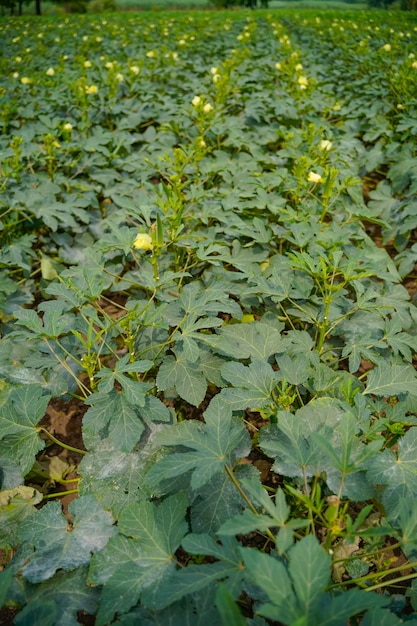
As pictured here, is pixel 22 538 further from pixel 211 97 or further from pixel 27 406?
pixel 211 97

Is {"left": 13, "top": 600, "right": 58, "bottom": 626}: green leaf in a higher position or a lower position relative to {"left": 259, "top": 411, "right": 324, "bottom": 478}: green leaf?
lower

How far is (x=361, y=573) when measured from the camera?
1.38 metres

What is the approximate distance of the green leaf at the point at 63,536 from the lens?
1.21 metres

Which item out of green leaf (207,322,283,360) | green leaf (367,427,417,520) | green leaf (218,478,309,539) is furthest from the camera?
green leaf (207,322,283,360)

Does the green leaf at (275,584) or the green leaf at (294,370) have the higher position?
the green leaf at (275,584)

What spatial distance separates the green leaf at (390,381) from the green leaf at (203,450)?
57cm

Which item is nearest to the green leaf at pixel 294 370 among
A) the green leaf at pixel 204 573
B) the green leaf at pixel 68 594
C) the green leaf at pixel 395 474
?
the green leaf at pixel 395 474

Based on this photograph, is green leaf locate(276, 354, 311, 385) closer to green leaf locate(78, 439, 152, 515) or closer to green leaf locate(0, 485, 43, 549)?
green leaf locate(78, 439, 152, 515)

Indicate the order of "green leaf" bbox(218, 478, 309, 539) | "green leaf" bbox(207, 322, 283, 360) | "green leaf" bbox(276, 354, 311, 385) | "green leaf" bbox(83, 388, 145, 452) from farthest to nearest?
"green leaf" bbox(207, 322, 283, 360), "green leaf" bbox(276, 354, 311, 385), "green leaf" bbox(83, 388, 145, 452), "green leaf" bbox(218, 478, 309, 539)

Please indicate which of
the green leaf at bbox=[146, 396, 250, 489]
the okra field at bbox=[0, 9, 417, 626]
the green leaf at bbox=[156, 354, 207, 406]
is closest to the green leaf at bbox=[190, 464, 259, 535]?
the okra field at bbox=[0, 9, 417, 626]

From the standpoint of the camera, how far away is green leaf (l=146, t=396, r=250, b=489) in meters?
1.15

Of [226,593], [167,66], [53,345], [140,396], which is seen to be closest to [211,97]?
[167,66]

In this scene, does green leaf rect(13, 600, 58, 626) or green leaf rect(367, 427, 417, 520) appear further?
green leaf rect(367, 427, 417, 520)

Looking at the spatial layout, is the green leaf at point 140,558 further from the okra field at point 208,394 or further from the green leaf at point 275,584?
the green leaf at point 275,584
